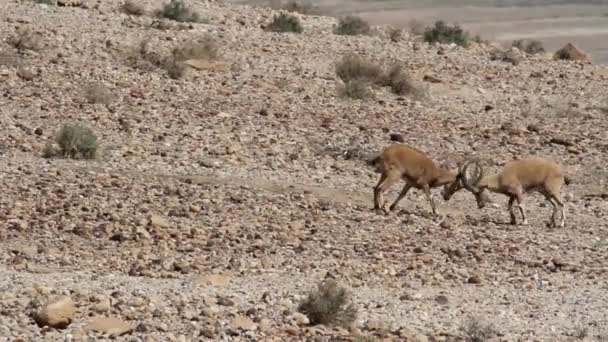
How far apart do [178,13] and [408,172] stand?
11649 mm

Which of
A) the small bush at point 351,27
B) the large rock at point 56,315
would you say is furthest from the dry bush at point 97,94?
the large rock at point 56,315

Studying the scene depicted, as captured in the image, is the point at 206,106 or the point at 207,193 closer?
the point at 207,193

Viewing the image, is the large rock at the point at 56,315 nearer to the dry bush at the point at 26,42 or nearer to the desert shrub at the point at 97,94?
the desert shrub at the point at 97,94

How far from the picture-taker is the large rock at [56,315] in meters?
11.8

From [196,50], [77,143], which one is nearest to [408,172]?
[77,143]

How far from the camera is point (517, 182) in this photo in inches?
761

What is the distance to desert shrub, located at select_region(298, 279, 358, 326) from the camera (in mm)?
12898

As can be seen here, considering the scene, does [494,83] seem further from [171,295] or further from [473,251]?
[171,295]

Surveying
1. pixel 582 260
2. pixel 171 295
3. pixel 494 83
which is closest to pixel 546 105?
pixel 494 83

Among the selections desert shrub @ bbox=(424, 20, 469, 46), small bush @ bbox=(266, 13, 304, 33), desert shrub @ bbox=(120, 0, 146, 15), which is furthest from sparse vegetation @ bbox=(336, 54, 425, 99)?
desert shrub @ bbox=(424, 20, 469, 46)

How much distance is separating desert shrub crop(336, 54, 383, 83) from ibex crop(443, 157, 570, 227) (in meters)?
6.94

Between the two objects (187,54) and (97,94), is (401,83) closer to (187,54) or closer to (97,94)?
(187,54)

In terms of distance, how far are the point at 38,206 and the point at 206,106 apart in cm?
698

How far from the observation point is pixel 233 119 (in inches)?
877
